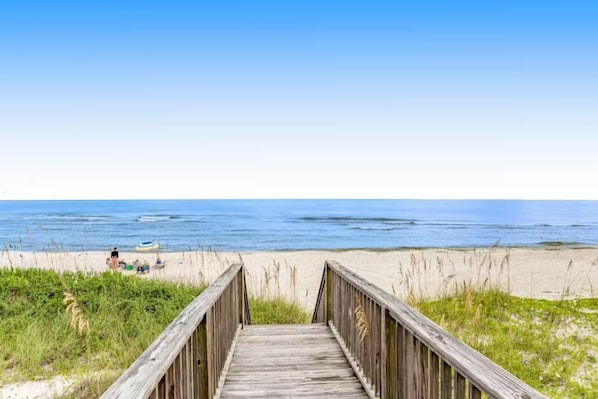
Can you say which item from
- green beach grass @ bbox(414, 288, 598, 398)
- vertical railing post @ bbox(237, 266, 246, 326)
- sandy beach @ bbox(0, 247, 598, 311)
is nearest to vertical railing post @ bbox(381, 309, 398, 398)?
green beach grass @ bbox(414, 288, 598, 398)

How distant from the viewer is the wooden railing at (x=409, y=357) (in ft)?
4.41

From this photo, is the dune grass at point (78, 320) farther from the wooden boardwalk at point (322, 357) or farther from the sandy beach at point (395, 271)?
the sandy beach at point (395, 271)

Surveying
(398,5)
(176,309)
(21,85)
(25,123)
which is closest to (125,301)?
(176,309)

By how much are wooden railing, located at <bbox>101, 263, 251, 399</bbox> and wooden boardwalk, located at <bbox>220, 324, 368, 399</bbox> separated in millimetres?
200

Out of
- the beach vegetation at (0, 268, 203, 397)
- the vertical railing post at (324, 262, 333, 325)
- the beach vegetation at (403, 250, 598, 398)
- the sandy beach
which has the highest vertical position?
the vertical railing post at (324, 262, 333, 325)

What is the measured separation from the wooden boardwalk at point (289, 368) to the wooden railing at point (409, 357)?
0.61ft

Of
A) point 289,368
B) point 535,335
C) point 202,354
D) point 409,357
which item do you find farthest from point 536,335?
point 202,354

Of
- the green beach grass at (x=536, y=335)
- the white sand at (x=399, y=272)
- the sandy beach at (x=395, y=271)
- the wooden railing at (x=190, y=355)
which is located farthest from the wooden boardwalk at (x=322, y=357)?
the sandy beach at (x=395, y=271)

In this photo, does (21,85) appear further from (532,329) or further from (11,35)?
(532,329)

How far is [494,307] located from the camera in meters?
7.12

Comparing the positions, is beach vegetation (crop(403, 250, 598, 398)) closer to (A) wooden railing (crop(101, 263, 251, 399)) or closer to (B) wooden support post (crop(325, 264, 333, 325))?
(B) wooden support post (crop(325, 264, 333, 325))

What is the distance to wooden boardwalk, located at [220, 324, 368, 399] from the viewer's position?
3234 mm

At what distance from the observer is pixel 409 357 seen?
223 centimetres

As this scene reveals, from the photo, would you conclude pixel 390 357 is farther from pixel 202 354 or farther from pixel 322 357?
pixel 322 357
